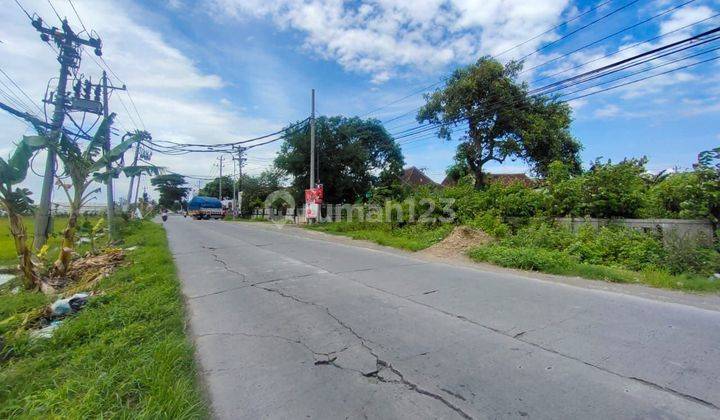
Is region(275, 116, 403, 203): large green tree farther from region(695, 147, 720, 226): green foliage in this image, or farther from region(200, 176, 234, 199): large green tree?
region(200, 176, 234, 199): large green tree

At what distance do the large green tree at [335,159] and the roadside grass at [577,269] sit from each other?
65.0 feet

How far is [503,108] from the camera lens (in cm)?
2219

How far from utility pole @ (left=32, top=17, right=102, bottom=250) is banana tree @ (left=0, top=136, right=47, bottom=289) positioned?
4.65 metres

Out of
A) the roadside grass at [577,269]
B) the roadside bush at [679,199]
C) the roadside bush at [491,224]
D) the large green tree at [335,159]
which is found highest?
the large green tree at [335,159]

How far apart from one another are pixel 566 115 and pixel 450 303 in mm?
22747

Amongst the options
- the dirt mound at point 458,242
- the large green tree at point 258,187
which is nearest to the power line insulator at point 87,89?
the dirt mound at point 458,242

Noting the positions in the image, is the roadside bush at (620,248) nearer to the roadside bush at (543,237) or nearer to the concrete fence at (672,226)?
the concrete fence at (672,226)

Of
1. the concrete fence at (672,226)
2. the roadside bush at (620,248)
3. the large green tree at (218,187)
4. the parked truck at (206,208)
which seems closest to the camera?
the concrete fence at (672,226)

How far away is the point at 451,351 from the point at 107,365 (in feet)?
11.3

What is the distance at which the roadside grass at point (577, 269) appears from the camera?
22.0 feet

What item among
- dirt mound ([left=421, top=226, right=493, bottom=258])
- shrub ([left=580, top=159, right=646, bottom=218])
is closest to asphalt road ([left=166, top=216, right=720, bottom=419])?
dirt mound ([left=421, top=226, right=493, bottom=258])

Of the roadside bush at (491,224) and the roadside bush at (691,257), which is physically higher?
the roadside bush at (491,224)

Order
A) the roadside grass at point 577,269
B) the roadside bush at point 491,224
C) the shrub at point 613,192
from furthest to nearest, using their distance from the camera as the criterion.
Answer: the roadside bush at point 491,224 → the shrub at point 613,192 → the roadside grass at point 577,269

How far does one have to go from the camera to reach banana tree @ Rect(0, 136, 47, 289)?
703 centimetres
